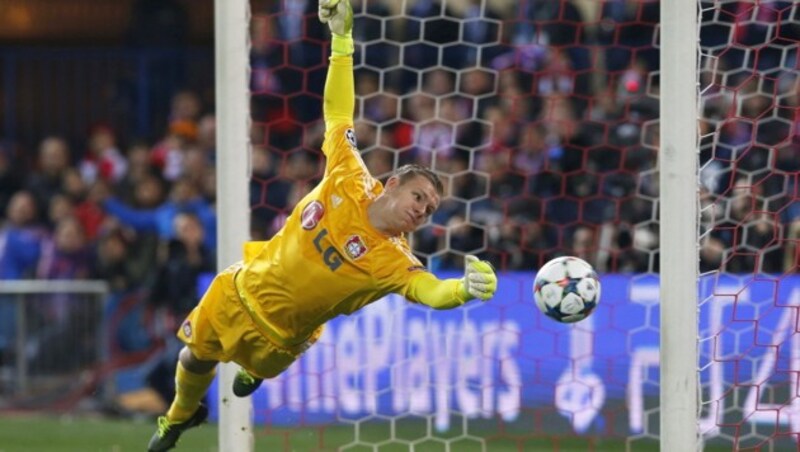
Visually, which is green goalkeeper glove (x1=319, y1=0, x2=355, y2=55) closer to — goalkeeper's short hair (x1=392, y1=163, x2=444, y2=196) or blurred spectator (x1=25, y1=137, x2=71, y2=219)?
goalkeeper's short hair (x1=392, y1=163, x2=444, y2=196)

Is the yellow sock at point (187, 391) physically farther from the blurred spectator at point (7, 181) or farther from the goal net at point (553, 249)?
the blurred spectator at point (7, 181)

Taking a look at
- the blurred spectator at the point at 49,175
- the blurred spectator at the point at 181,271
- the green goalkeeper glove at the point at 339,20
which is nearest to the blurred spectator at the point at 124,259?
the blurred spectator at the point at 181,271

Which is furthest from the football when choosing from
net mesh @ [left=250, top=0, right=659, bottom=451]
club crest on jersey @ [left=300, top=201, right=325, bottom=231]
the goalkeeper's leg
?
net mesh @ [left=250, top=0, right=659, bottom=451]

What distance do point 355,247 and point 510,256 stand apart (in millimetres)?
3943

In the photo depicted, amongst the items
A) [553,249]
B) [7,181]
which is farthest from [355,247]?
[7,181]

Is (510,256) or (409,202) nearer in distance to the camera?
(409,202)

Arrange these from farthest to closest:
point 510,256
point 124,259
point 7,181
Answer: point 7,181 → point 124,259 → point 510,256

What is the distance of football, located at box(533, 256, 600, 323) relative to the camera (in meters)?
7.07

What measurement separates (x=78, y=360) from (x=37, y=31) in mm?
5377

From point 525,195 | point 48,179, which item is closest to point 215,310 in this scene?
point 525,195

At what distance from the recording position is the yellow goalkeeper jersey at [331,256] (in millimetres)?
7523

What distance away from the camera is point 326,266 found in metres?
7.56

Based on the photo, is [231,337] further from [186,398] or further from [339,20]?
[339,20]

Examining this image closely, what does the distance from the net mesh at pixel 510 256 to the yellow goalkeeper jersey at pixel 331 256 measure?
96.5 inches
